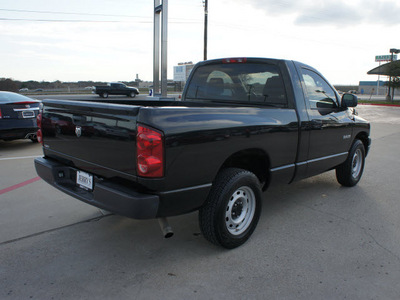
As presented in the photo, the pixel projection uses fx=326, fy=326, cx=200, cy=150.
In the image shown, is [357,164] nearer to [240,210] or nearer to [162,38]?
[240,210]

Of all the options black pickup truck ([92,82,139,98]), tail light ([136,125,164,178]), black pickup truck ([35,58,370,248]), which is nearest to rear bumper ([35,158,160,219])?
black pickup truck ([35,58,370,248])

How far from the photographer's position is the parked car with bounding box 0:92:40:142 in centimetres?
718

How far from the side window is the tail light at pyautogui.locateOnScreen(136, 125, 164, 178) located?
233 centimetres

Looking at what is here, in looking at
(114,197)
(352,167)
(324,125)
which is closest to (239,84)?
(324,125)

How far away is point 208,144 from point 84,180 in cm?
115

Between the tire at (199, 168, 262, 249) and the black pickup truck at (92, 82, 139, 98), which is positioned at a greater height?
the black pickup truck at (92, 82, 139, 98)

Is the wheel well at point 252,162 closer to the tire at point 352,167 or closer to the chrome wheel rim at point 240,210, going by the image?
the chrome wheel rim at point 240,210

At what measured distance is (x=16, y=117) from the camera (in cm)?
731

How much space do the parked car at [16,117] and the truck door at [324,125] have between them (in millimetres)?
6304

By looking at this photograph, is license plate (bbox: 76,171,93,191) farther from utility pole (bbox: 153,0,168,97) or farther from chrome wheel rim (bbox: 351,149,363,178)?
utility pole (bbox: 153,0,168,97)

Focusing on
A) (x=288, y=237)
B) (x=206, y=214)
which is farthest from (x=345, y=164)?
(x=206, y=214)

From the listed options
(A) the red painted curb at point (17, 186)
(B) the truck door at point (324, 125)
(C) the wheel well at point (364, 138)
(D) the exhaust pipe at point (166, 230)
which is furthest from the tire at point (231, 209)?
(A) the red painted curb at point (17, 186)

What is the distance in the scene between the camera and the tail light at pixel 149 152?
7.71ft

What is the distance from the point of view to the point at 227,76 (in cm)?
412
